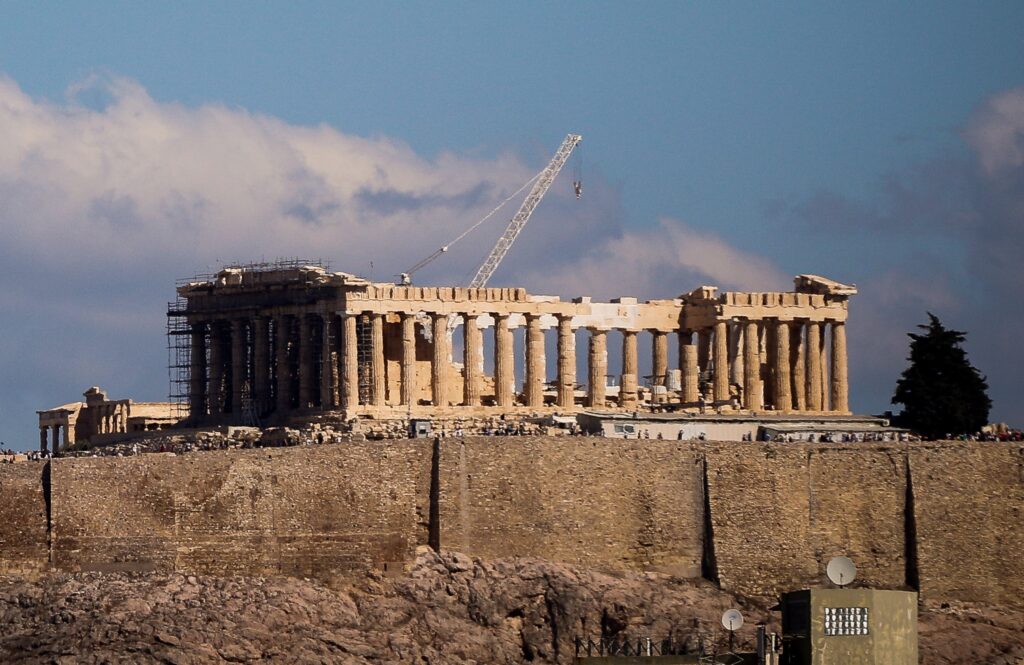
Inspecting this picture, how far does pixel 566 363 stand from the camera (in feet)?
432

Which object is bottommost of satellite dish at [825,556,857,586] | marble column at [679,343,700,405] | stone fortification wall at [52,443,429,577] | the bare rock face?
the bare rock face

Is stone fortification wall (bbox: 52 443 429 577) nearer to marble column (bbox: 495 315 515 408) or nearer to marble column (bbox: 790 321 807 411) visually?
marble column (bbox: 495 315 515 408)

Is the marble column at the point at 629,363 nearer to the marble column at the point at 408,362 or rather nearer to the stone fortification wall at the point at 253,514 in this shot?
the marble column at the point at 408,362

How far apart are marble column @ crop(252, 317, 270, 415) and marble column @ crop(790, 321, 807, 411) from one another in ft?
67.8

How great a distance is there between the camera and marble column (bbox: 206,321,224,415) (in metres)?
134

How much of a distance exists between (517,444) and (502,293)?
67.7ft

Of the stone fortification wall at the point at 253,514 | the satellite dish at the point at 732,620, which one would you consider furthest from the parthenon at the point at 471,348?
the satellite dish at the point at 732,620

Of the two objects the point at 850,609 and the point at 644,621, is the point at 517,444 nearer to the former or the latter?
the point at 644,621

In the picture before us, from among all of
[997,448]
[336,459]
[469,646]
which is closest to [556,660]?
[469,646]

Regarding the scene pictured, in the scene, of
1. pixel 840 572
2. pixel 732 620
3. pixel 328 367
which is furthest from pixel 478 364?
pixel 840 572

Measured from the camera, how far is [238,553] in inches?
4304

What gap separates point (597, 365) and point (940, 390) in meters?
14.9

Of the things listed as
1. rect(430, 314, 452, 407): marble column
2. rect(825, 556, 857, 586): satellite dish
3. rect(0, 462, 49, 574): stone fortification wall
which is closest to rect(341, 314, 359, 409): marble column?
rect(430, 314, 452, 407): marble column

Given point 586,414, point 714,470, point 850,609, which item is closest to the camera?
point 850,609
